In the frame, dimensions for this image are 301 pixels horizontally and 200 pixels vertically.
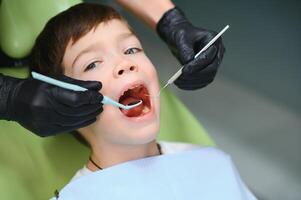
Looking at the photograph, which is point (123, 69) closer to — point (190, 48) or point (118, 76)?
point (118, 76)

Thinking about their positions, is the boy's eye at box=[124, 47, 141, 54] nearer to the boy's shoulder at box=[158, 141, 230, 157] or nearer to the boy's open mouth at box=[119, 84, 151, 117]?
the boy's open mouth at box=[119, 84, 151, 117]

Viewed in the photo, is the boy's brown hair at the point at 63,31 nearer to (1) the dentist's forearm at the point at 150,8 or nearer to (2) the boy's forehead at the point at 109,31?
(2) the boy's forehead at the point at 109,31

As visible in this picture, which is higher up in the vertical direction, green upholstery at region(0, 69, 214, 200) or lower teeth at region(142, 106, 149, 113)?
lower teeth at region(142, 106, 149, 113)

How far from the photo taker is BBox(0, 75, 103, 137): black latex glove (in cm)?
102

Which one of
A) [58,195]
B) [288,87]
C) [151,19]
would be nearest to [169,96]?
[151,19]

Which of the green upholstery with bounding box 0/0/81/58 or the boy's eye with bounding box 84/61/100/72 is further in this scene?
the green upholstery with bounding box 0/0/81/58

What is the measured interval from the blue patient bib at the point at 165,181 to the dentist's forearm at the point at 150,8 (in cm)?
47

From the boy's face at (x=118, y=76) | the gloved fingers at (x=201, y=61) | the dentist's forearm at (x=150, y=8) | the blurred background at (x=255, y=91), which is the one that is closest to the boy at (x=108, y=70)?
the boy's face at (x=118, y=76)

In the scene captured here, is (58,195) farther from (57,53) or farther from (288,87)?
(288,87)

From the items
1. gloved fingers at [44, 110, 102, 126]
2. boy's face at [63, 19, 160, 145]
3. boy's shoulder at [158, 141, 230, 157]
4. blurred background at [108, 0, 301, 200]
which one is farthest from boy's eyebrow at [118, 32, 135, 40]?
blurred background at [108, 0, 301, 200]

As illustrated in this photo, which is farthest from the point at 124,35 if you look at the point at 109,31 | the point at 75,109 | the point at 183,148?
the point at 183,148

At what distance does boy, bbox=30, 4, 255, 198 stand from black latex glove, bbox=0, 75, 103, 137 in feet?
0.20

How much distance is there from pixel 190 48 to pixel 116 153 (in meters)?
0.37

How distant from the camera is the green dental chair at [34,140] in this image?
4.14 ft
